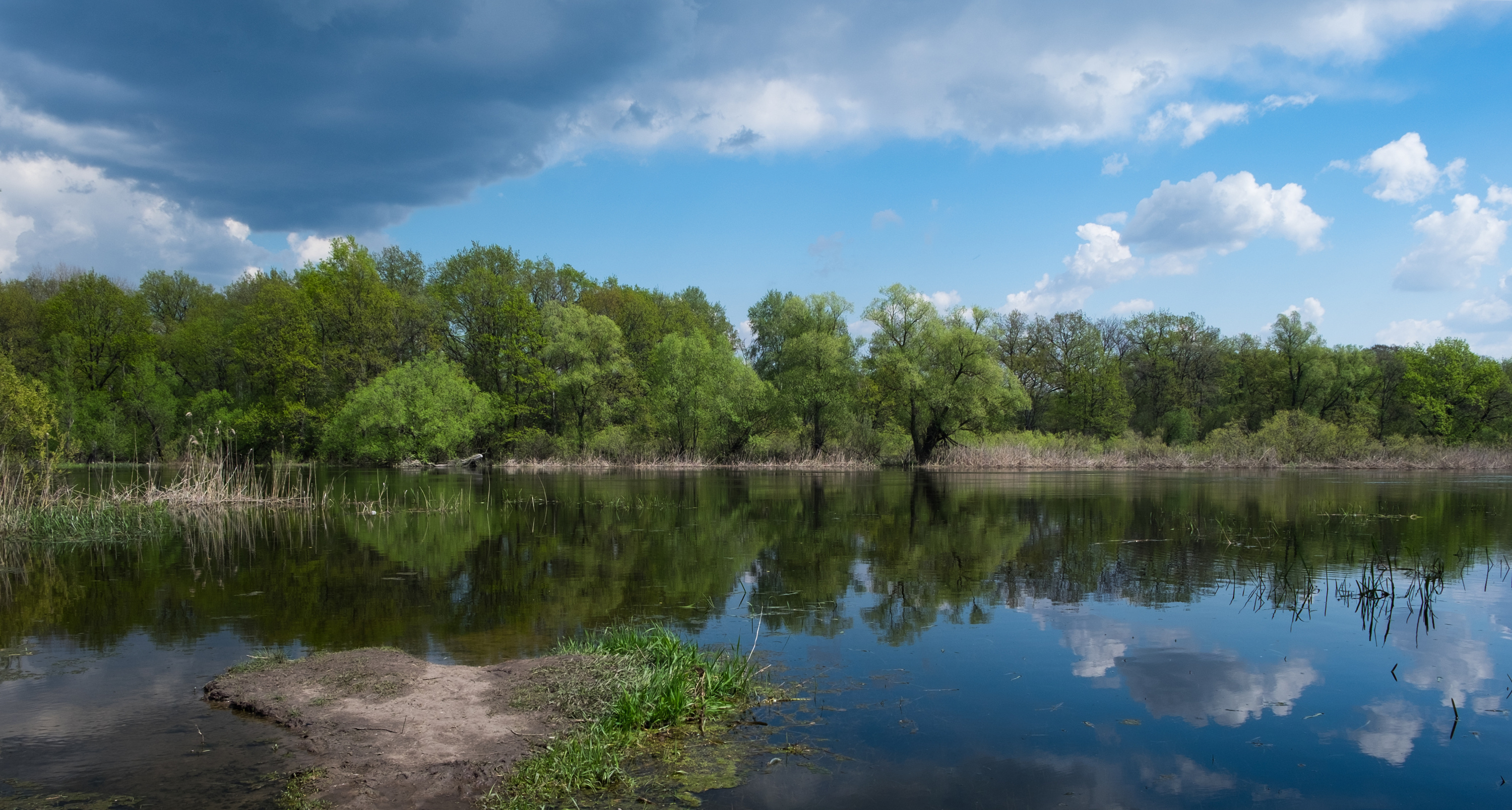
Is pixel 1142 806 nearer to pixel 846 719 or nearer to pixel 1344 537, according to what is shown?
pixel 846 719

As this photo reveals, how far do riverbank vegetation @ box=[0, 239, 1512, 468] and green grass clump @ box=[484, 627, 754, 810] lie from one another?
153 feet

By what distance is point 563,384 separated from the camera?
6025cm

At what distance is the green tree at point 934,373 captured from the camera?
5309 centimetres

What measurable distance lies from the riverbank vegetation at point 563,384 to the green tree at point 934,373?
0.54 ft

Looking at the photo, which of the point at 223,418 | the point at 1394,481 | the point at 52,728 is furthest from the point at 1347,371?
the point at 223,418

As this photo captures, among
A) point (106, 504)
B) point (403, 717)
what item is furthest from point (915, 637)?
point (106, 504)

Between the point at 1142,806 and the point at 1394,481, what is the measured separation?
4253 cm

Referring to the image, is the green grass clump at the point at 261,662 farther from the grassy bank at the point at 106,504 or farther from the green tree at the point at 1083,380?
the green tree at the point at 1083,380

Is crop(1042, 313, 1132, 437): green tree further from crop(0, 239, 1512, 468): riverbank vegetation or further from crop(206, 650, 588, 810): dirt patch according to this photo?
crop(206, 650, 588, 810): dirt patch

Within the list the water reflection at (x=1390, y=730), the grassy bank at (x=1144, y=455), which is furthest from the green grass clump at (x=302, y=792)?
the grassy bank at (x=1144, y=455)

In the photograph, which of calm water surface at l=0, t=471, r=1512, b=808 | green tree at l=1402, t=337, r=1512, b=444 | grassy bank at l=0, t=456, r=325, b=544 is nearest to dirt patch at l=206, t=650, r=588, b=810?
calm water surface at l=0, t=471, r=1512, b=808

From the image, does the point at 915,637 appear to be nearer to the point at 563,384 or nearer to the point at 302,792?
the point at 302,792

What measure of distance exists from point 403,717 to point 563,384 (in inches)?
2184

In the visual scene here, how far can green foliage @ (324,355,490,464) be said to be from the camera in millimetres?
51688
